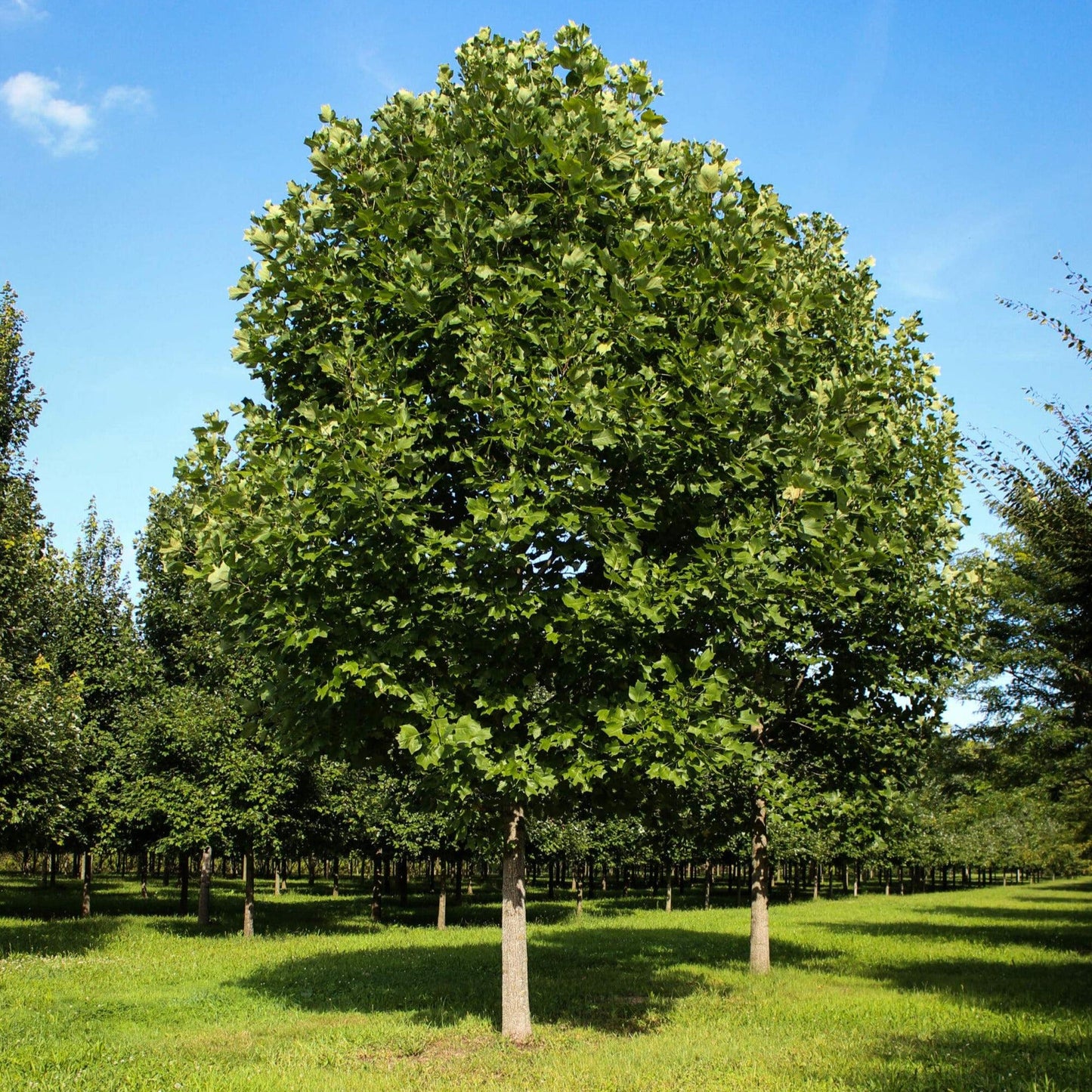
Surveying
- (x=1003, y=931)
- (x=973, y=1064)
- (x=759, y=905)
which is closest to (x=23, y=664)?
(x=759, y=905)

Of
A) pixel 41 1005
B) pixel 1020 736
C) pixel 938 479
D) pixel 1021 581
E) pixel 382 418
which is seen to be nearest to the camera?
pixel 382 418

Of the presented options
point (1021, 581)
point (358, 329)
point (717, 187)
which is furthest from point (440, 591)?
point (1021, 581)

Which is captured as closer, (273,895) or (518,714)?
(518,714)

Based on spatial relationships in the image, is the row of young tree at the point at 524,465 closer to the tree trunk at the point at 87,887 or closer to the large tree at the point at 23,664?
the large tree at the point at 23,664

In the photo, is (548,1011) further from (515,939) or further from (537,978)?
(537,978)

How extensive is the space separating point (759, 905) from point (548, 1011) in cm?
666

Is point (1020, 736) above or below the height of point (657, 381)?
below

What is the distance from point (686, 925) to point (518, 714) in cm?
2775

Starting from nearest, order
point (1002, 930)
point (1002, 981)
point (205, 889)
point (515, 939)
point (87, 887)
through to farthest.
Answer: point (515, 939)
point (1002, 981)
point (205, 889)
point (1002, 930)
point (87, 887)

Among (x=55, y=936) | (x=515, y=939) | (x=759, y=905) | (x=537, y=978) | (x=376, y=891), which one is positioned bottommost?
(x=376, y=891)

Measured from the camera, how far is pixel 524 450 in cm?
1035

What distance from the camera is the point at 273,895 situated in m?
48.5

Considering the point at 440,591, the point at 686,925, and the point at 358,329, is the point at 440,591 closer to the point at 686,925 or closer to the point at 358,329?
the point at 358,329

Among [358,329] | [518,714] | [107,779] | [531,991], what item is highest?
[358,329]
